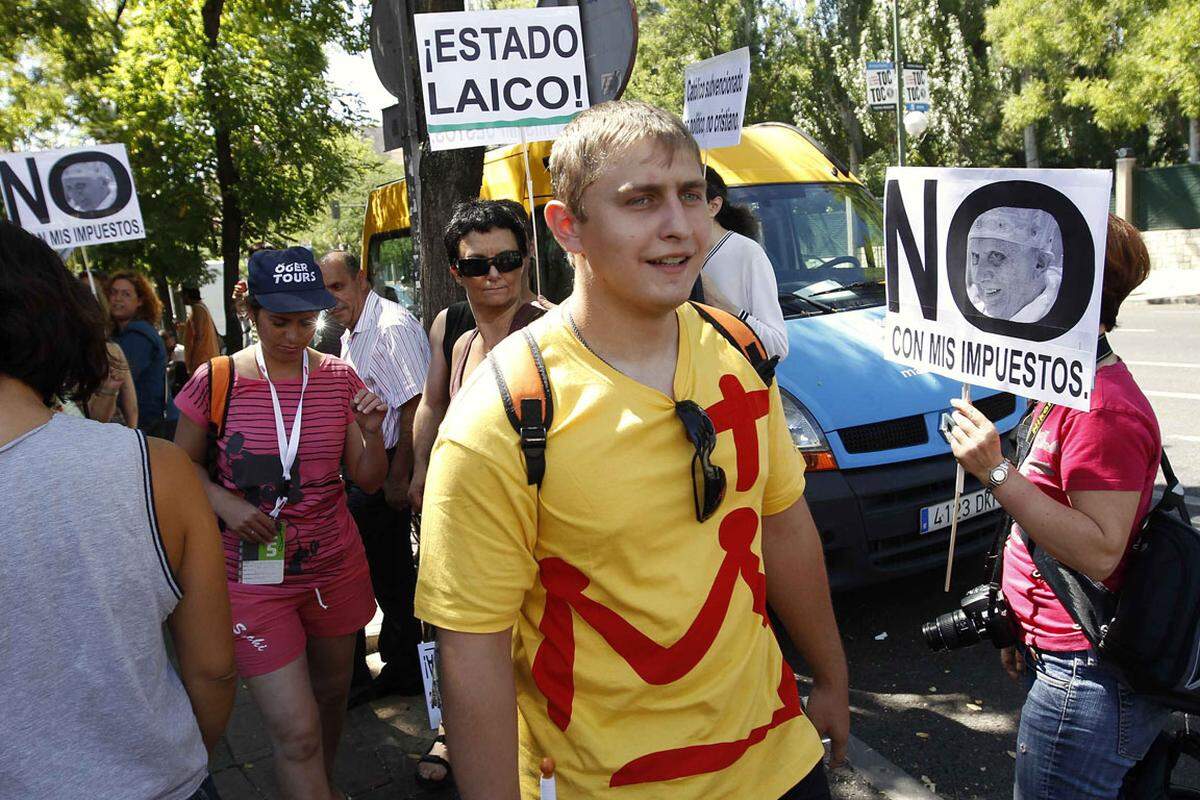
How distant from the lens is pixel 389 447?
4.07 metres

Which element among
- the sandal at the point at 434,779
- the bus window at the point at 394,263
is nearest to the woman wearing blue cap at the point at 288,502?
the sandal at the point at 434,779

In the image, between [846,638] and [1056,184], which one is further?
[846,638]

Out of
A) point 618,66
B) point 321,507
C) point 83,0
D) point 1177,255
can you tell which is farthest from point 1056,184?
point 1177,255

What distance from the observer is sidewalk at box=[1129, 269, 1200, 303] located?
18.9m

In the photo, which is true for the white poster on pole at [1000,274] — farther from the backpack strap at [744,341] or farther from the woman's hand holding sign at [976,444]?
the backpack strap at [744,341]

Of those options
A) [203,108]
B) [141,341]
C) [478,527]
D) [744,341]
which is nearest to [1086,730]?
[744,341]

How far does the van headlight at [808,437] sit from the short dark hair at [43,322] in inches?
121

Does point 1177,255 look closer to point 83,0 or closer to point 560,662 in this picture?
point 83,0

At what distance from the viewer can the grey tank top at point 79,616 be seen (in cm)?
161

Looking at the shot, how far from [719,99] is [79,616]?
4704 millimetres

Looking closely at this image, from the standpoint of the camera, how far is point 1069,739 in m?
2.26

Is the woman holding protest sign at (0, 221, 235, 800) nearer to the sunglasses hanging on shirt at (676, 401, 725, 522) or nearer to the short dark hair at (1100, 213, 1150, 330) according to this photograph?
the sunglasses hanging on shirt at (676, 401, 725, 522)

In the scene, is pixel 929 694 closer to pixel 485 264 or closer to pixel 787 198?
pixel 485 264

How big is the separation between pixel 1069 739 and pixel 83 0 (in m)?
14.4
